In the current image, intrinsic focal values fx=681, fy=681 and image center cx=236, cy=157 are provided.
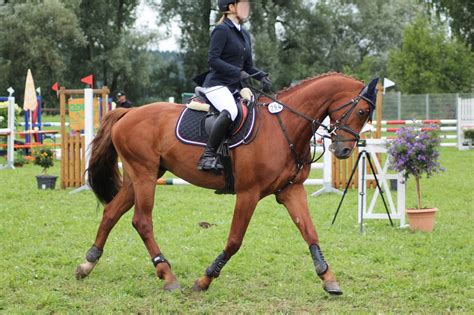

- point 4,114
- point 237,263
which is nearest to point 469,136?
point 4,114

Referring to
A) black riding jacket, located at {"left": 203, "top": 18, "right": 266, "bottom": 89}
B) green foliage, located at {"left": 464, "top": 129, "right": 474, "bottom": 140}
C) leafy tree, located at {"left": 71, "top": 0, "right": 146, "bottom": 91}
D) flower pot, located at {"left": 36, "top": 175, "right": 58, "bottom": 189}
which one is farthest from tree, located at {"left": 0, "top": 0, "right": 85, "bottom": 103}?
black riding jacket, located at {"left": 203, "top": 18, "right": 266, "bottom": 89}

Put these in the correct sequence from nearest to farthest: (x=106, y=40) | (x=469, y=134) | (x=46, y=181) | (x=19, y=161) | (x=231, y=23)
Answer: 1. (x=231, y=23)
2. (x=46, y=181)
3. (x=19, y=161)
4. (x=469, y=134)
5. (x=106, y=40)

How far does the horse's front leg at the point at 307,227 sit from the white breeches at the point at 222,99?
0.84 metres

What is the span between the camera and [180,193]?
12.9 meters

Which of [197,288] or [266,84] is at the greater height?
→ [266,84]

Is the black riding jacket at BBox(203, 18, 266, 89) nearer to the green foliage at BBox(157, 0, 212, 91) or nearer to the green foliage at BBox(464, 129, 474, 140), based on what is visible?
the green foliage at BBox(464, 129, 474, 140)

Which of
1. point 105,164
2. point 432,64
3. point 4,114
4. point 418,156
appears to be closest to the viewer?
point 105,164

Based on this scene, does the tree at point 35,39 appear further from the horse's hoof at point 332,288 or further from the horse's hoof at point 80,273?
the horse's hoof at point 332,288

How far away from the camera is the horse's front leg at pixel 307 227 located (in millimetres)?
5750

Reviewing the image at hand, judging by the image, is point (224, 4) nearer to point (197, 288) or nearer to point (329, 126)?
point (329, 126)

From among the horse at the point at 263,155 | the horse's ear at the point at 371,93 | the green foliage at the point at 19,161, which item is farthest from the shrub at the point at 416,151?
the green foliage at the point at 19,161

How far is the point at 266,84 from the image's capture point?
6219 millimetres

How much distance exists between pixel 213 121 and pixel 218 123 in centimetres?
22

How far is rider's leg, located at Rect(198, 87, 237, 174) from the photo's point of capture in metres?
5.97
